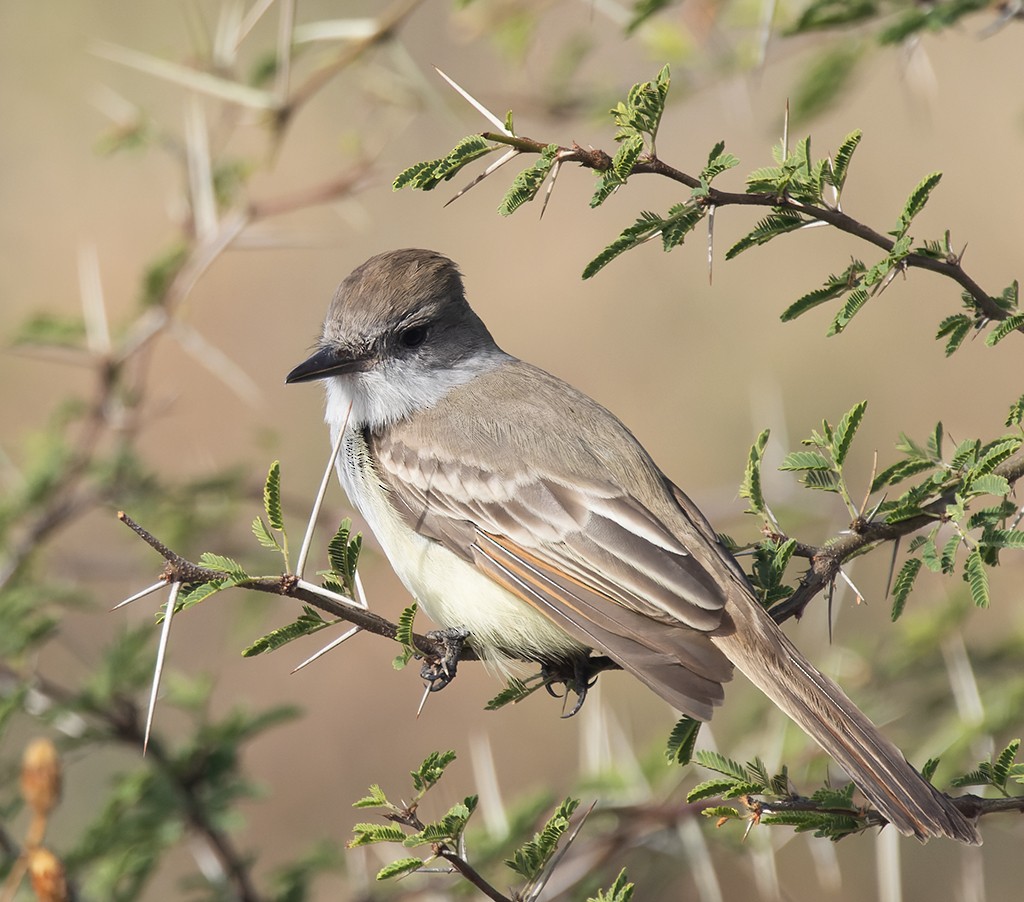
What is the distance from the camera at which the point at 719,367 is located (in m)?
10.9

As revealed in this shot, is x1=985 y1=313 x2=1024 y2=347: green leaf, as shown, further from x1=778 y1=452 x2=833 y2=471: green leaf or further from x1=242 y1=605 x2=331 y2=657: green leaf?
x1=242 y1=605 x2=331 y2=657: green leaf

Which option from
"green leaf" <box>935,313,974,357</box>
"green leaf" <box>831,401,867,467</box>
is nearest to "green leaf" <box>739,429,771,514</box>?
"green leaf" <box>831,401,867,467</box>

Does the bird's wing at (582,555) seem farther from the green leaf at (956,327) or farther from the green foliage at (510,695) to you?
the green leaf at (956,327)

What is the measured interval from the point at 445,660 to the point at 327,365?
4.52 feet

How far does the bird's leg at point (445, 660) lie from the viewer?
13.0ft

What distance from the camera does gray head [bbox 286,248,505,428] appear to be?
5.00 m

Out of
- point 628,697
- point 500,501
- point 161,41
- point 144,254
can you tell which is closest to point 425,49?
point 161,41

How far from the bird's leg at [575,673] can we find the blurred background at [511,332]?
152 mm

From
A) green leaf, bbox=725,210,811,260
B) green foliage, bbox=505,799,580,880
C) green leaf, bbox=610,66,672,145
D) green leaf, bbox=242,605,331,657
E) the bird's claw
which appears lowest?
the bird's claw

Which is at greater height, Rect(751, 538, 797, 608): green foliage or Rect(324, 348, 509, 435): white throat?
Rect(324, 348, 509, 435): white throat

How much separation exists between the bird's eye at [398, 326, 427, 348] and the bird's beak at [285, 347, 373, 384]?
0.66ft

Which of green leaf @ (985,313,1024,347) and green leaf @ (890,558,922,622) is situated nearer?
green leaf @ (985,313,1024,347)

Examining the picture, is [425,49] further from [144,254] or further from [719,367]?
[719,367]

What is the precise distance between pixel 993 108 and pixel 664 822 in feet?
29.5
